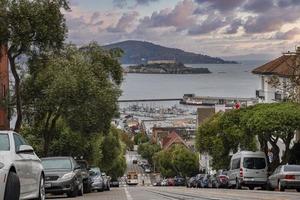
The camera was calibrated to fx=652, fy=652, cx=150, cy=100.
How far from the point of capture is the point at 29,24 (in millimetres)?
26734

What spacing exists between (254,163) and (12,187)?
3077cm

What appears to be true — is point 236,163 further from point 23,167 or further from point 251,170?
point 23,167

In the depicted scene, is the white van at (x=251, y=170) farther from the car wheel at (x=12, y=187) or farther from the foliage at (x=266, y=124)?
the car wheel at (x=12, y=187)

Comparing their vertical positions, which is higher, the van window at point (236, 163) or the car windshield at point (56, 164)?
the car windshield at point (56, 164)

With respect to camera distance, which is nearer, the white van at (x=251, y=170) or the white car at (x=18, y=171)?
the white car at (x=18, y=171)

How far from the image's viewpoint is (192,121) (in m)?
200

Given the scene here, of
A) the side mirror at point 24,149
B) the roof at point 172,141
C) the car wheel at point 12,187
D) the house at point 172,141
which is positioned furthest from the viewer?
the roof at point 172,141

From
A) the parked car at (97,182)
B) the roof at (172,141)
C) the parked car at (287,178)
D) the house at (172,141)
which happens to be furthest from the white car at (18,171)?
the roof at (172,141)

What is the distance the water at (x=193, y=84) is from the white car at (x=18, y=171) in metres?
131

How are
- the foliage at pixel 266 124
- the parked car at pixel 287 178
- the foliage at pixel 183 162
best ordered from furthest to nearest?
the foliage at pixel 183 162 < the foliage at pixel 266 124 < the parked car at pixel 287 178

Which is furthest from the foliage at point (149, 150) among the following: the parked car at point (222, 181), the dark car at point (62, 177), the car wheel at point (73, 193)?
the car wheel at point (73, 193)

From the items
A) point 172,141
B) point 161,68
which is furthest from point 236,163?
point 161,68

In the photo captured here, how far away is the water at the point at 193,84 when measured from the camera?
156m

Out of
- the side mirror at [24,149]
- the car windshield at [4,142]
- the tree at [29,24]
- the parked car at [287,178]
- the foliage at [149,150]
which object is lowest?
the foliage at [149,150]
